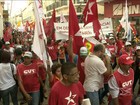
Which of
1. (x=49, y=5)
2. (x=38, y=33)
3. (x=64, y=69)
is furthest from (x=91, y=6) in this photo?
(x=49, y=5)

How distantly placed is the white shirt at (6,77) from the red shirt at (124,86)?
1965 mm

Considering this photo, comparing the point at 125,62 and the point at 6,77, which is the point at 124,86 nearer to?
the point at 125,62

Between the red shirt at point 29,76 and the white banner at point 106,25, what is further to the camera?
the white banner at point 106,25

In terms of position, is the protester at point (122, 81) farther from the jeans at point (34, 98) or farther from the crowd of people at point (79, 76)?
the jeans at point (34, 98)

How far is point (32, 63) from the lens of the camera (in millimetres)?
5605

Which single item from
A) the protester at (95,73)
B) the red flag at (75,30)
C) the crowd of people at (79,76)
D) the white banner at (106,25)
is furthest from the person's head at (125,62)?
the white banner at (106,25)

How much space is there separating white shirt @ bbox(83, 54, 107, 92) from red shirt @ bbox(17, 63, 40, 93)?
102 cm

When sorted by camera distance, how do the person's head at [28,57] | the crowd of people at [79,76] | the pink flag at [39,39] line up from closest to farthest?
the crowd of people at [79,76], the pink flag at [39,39], the person's head at [28,57]

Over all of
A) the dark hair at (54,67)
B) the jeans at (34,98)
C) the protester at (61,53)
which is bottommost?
the jeans at (34,98)

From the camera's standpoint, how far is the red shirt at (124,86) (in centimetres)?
432

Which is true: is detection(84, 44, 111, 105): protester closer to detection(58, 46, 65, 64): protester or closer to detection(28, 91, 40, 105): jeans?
detection(28, 91, 40, 105): jeans

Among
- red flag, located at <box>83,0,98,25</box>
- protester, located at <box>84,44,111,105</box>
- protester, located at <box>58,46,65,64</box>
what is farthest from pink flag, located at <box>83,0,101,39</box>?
protester, located at <box>58,46,65,64</box>

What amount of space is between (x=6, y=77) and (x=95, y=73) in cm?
159

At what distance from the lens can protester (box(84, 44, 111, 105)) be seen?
5.03 m
